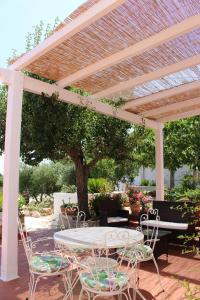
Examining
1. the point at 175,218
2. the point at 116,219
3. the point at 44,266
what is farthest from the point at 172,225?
the point at 44,266

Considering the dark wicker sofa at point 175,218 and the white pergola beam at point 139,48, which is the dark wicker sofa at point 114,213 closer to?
the dark wicker sofa at point 175,218

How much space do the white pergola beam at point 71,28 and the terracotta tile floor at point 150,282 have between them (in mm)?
3491

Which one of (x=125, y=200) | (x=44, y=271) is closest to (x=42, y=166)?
(x=125, y=200)

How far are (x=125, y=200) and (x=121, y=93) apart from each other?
577 centimetres

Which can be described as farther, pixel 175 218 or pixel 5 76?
pixel 175 218

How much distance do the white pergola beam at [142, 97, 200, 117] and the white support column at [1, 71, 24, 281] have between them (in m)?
4.15

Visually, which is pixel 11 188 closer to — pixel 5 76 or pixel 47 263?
pixel 47 263

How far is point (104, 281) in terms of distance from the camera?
327cm

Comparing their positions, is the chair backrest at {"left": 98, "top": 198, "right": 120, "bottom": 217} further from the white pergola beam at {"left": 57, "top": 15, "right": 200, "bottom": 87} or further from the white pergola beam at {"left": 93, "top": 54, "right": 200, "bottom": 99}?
the white pergola beam at {"left": 57, "top": 15, "right": 200, "bottom": 87}

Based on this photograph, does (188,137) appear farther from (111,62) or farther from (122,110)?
(111,62)

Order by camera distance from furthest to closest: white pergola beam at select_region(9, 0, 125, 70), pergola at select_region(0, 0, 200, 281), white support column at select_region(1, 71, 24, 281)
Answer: white support column at select_region(1, 71, 24, 281) < pergola at select_region(0, 0, 200, 281) < white pergola beam at select_region(9, 0, 125, 70)

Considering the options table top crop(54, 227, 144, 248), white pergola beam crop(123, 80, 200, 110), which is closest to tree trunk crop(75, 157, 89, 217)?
white pergola beam crop(123, 80, 200, 110)

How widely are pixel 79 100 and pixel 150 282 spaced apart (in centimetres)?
383

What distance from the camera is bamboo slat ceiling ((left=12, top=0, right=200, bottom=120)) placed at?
4.37 meters
